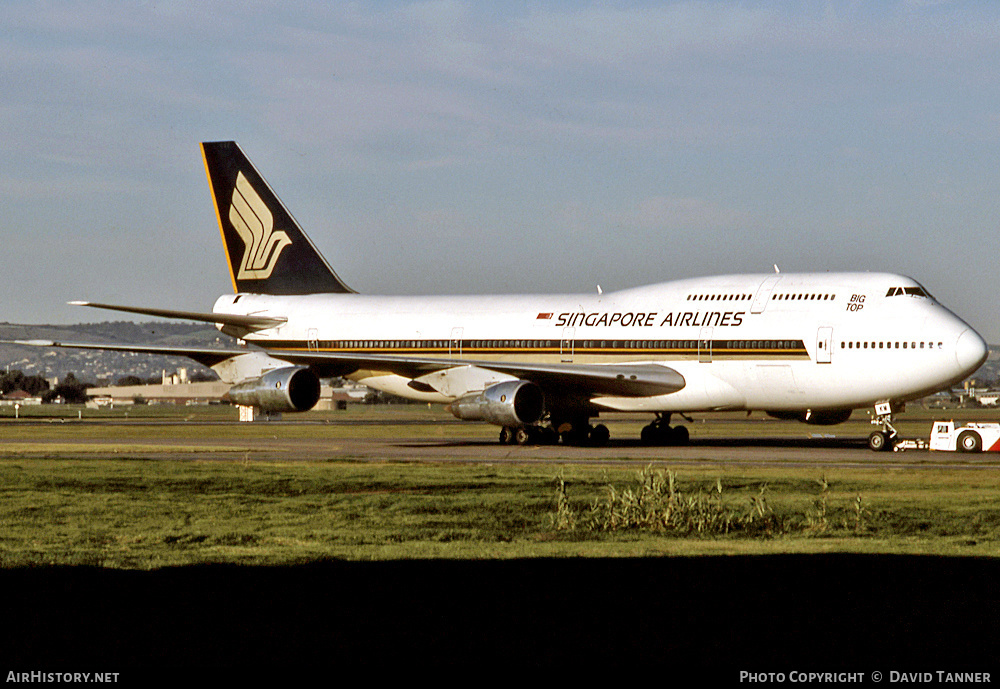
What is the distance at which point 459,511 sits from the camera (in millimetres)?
18578

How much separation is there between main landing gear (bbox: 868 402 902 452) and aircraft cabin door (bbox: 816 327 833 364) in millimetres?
1992

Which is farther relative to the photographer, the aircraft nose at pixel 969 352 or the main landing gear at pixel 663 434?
the main landing gear at pixel 663 434

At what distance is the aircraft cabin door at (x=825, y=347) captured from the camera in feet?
111

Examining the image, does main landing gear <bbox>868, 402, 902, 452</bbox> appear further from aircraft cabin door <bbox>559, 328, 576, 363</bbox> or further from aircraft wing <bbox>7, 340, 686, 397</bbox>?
aircraft cabin door <bbox>559, 328, 576, 363</bbox>

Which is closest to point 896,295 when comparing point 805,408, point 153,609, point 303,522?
point 805,408

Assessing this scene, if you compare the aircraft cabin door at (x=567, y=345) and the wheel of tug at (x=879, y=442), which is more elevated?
the aircraft cabin door at (x=567, y=345)

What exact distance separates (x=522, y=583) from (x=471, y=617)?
1778mm

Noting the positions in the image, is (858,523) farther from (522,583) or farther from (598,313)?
(598,313)

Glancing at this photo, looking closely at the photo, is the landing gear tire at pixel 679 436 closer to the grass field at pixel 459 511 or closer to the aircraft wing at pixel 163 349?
the grass field at pixel 459 511

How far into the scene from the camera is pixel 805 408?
3525cm

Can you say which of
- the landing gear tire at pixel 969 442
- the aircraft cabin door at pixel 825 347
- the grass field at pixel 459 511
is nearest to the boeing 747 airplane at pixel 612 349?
the aircraft cabin door at pixel 825 347

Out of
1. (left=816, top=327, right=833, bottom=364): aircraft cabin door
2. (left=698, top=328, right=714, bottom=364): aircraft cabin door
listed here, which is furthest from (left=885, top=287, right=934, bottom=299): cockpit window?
(left=698, top=328, right=714, bottom=364): aircraft cabin door

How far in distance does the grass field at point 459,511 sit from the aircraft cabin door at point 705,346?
772 centimetres

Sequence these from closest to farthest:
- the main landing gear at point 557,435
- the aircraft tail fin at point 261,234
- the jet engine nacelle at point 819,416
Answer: the jet engine nacelle at point 819,416 < the main landing gear at point 557,435 < the aircraft tail fin at point 261,234
